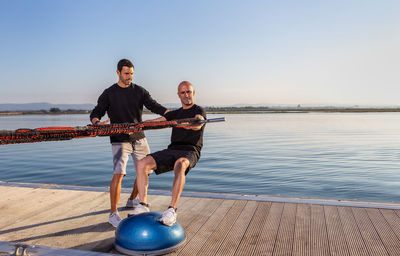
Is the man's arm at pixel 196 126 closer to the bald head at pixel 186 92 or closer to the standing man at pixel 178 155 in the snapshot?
the standing man at pixel 178 155

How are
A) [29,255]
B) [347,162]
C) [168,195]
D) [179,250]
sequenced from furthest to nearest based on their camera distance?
[347,162] < [168,195] < [179,250] < [29,255]

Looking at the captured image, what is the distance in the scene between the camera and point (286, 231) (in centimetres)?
438

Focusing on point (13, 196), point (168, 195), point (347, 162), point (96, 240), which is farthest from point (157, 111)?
point (347, 162)

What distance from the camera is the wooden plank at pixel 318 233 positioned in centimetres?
384

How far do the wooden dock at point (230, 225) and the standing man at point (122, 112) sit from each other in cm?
72

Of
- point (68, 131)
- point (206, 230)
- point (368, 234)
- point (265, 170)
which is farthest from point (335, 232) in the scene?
point (265, 170)

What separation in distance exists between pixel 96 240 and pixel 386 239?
331 centimetres

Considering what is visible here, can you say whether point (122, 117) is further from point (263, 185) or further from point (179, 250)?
point (263, 185)

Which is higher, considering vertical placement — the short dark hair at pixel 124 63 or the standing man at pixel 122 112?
the short dark hair at pixel 124 63

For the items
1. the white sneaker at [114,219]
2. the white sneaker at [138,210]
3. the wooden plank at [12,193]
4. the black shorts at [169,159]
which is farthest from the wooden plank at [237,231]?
the wooden plank at [12,193]

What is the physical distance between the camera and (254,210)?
17.1 feet

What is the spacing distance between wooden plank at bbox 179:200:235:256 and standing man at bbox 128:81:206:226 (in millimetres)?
334

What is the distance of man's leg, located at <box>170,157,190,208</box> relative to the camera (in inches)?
164

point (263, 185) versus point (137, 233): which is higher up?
point (137, 233)
